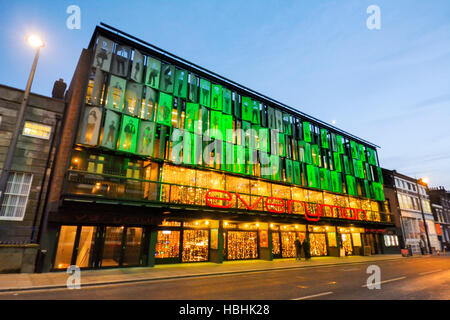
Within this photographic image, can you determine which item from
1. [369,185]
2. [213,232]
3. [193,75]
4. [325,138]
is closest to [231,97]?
[193,75]

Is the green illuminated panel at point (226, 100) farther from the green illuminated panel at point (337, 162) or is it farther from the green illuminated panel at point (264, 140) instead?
the green illuminated panel at point (337, 162)

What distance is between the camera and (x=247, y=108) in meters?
25.0

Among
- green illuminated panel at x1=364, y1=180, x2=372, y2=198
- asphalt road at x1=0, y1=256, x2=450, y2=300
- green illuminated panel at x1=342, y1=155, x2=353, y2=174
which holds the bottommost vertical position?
asphalt road at x1=0, y1=256, x2=450, y2=300

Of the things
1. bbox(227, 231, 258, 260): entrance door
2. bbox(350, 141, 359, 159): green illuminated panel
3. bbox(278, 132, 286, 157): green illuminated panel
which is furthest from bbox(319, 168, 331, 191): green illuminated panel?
bbox(227, 231, 258, 260): entrance door

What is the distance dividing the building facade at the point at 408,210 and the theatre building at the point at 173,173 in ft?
52.5

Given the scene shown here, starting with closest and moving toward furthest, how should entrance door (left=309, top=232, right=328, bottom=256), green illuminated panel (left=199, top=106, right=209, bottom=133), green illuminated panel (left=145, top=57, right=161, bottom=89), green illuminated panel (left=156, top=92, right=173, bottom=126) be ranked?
green illuminated panel (left=156, top=92, right=173, bottom=126), green illuminated panel (left=145, top=57, right=161, bottom=89), green illuminated panel (left=199, top=106, right=209, bottom=133), entrance door (left=309, top=232, right=328, bottom=256)

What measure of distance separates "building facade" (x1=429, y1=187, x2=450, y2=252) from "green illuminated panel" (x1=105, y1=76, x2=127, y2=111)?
204 feet

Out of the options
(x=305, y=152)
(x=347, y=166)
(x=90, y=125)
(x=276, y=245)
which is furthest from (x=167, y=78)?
(x=347, y=166)

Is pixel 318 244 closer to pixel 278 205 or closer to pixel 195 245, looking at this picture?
pixel 278 205

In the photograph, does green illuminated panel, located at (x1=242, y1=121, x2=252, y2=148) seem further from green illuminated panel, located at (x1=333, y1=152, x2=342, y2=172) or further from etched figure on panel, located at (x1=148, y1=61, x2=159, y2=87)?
green illuminated panel, located at (x1=333, y1=152, x2=342, y2=172)

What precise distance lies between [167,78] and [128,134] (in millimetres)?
6464

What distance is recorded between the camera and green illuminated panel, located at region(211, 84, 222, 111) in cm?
2252

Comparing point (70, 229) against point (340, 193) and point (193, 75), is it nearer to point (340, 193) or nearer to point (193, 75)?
point (193, 75)
